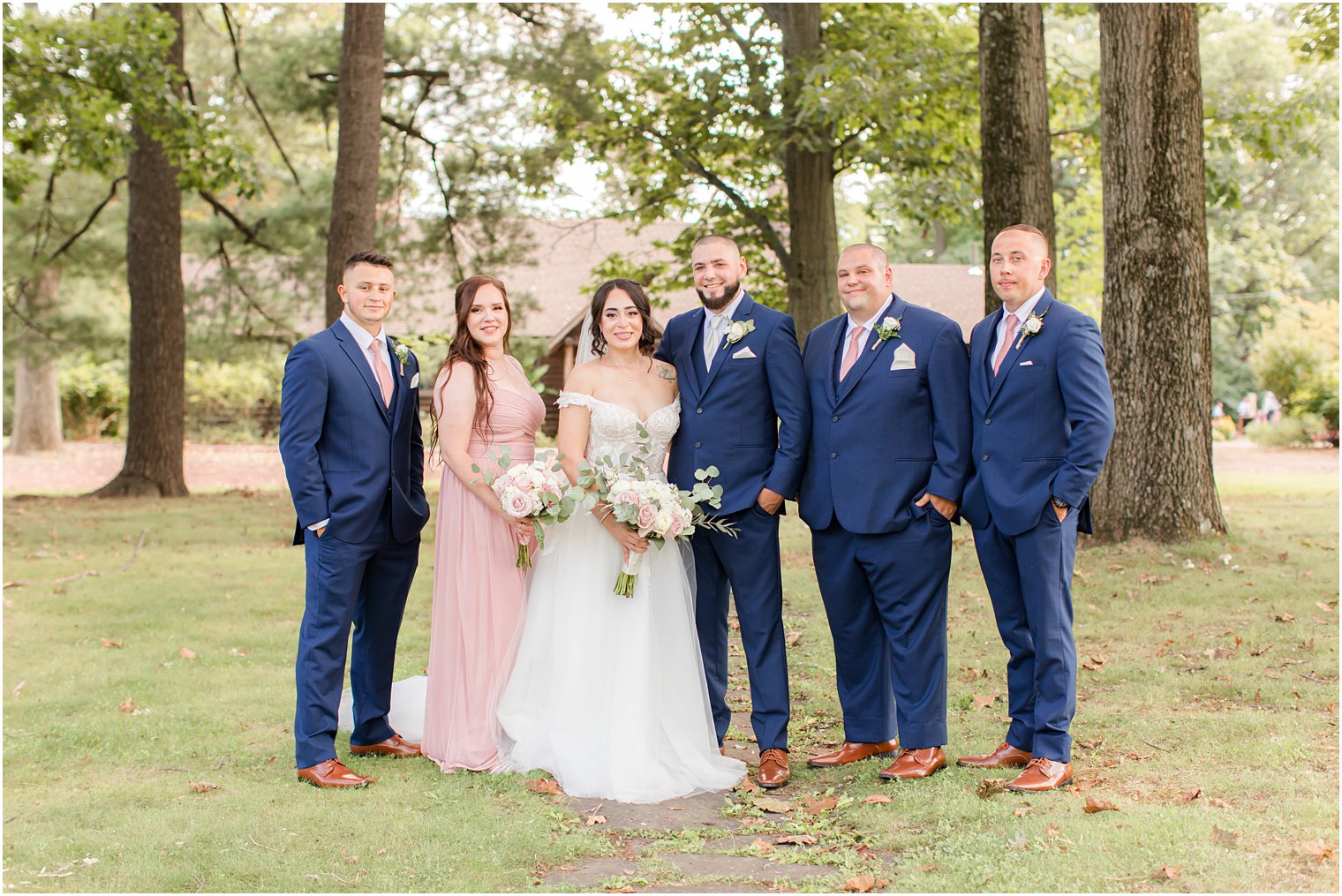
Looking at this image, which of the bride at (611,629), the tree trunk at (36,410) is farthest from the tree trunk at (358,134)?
the tree trunk at (36,410)

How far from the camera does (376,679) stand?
586 centimetres

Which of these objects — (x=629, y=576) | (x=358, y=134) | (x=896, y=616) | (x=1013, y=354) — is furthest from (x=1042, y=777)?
(x=358, y=134)

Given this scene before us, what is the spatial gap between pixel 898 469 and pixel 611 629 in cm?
157

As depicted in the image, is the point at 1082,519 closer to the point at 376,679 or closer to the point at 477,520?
the point at 477,520

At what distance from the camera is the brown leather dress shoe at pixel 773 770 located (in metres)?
5.30

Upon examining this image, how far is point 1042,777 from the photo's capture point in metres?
4.95

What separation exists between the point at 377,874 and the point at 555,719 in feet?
4.63

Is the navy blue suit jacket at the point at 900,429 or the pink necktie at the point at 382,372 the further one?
the pink necktie at the point at 382,372

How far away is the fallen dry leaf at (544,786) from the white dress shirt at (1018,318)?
9.15 ft

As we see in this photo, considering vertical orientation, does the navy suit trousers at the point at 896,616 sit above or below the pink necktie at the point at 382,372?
below

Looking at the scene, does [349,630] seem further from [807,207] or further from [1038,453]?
[807,207]

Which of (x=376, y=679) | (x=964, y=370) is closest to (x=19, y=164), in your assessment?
(x=376, y=679)

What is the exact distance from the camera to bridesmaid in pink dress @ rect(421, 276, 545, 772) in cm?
566

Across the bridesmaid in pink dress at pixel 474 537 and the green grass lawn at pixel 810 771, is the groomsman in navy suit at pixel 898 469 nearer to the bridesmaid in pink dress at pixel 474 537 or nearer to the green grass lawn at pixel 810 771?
the green grass lawn at pixel 810 771
